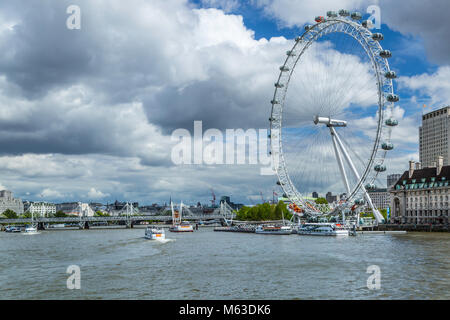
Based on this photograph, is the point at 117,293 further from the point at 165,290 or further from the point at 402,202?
the point at 402,202

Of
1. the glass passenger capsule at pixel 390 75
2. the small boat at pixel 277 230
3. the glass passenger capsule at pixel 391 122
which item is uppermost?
the glass passenger capsule at pixel 390 75

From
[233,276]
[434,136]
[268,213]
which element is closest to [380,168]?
[233,276]

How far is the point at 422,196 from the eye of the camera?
275 feet

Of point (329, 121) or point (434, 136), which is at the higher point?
point (434, 136)

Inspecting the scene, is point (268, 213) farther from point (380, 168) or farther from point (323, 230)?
point (380, 168)

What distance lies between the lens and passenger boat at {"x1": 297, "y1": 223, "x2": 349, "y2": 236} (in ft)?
217

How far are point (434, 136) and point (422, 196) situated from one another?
196 feet

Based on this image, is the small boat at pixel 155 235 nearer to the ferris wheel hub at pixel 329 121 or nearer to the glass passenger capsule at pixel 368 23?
the ferris wheel hub at pixel 329 121

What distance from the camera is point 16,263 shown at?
32500mm

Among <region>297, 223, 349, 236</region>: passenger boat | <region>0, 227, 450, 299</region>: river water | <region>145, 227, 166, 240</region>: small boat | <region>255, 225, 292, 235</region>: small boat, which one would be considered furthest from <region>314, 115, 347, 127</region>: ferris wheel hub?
<region>255, 225, 292, 235</region>: small boat

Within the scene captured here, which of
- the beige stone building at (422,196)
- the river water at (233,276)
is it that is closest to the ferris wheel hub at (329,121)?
the river water at (233,276)

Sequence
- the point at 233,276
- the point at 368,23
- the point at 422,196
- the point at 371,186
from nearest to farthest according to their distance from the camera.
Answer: the point at 233,276 → the point at 368,23 → the point at 371,186 → the point at 422,196

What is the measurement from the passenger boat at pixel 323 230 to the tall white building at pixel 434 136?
73.9 m

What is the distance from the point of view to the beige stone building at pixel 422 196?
263ft
